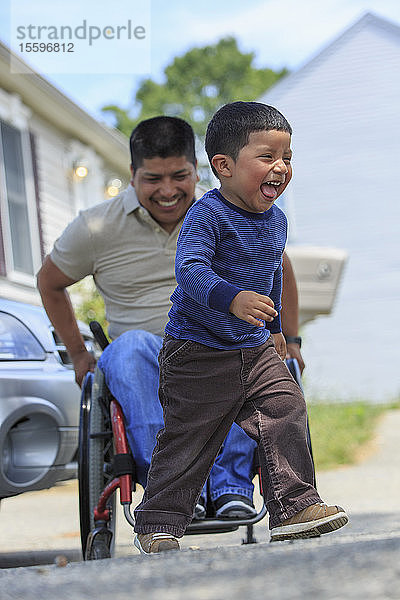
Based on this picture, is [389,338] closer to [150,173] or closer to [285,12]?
[285,12]

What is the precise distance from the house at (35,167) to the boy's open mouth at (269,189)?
650cm

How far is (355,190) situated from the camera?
55.6 feet

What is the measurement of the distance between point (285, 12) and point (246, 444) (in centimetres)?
2183

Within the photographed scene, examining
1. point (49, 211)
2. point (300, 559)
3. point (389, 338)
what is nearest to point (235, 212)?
point (300, 559)

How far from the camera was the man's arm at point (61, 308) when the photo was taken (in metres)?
3.73

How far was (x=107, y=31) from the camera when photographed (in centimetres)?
602

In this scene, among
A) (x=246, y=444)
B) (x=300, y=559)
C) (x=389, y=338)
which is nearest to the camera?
(x=300, y=559)

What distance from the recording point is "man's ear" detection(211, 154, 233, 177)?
8.88ft

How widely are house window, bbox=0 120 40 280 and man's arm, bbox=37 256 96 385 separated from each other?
5.78 meters

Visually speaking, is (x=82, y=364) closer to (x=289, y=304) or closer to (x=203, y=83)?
(x=289, y=304)

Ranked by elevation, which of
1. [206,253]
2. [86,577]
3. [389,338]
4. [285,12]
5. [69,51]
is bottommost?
[389,338]

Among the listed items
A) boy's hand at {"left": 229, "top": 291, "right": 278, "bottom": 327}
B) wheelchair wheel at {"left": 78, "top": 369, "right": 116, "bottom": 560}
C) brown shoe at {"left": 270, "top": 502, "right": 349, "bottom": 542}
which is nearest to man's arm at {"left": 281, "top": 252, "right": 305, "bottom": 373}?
wheelchair wheel at {"left": 78, "top": 369, "right": 116, "bottom": 560}

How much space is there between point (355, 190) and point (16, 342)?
1367 centimetres

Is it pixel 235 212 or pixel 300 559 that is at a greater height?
pixel 235 212
